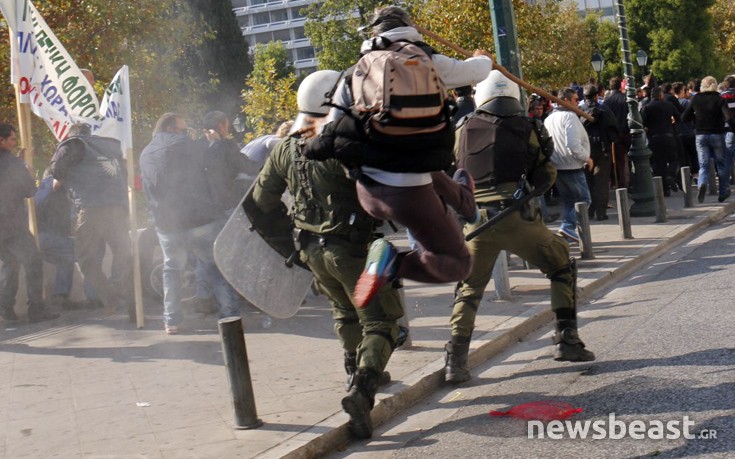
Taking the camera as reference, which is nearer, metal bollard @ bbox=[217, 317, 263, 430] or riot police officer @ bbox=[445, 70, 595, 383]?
metal bollard @ bbox=[217, 317, 263, 430]

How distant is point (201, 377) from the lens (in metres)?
6.75

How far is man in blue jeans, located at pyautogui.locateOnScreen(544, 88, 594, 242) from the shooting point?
38.1ft

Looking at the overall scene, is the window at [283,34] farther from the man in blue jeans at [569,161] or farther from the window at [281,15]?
the man in blue jeans at [569,161]

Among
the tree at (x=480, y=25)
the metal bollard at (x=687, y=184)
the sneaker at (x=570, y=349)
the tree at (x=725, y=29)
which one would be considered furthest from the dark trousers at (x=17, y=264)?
the tree at (x=725, y=29)

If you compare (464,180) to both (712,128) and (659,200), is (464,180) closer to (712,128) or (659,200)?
(659,200)

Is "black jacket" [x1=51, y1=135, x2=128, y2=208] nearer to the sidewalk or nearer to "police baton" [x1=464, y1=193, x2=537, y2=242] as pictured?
the sidewalk

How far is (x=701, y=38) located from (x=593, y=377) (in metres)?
52.4

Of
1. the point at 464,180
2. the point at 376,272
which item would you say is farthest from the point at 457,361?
the point at 376,272

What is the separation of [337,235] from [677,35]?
5207 cm

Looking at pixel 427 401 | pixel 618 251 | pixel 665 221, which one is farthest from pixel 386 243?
pixel 665 221

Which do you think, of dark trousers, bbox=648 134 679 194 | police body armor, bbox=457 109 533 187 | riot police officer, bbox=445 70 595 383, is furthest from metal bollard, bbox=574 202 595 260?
dark trousers, bbox=648 134 679 194

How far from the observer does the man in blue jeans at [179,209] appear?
8406mm

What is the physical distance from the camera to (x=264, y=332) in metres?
8.34

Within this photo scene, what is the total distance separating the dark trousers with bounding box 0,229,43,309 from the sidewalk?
0.97 ft
